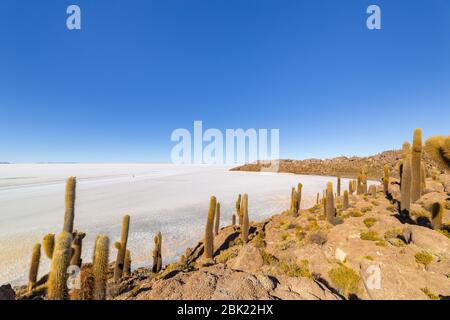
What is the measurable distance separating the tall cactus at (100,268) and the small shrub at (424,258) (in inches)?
362

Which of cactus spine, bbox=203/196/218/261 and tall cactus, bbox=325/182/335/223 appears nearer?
cactus spine, bbox=203/196/218/261

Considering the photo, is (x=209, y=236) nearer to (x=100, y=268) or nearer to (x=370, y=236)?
(x=100, y=268)

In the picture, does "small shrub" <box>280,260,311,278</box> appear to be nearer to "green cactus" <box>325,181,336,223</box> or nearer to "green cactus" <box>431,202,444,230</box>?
"green cactus" <box>431,202,444,230</box>

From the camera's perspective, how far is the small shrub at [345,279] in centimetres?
541

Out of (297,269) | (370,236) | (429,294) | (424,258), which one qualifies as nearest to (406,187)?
(370,236)

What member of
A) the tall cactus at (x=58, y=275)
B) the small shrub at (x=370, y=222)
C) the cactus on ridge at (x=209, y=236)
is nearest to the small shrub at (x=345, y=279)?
the cactus on ridge at (x=209, y=236)

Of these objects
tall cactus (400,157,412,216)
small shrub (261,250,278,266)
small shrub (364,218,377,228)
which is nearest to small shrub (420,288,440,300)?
small shrub (261,250,278,266)

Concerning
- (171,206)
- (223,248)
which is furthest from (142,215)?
(223,248)

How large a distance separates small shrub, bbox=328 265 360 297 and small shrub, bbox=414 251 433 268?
95.8 inches

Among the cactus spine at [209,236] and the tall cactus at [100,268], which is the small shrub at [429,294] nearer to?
the tall cactus at [100,268]

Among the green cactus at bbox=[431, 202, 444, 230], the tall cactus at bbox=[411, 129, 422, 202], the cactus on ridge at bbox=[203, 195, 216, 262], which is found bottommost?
the cactus on ridge at bbox=[203, 195, 216, 262]

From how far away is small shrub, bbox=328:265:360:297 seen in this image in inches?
213
